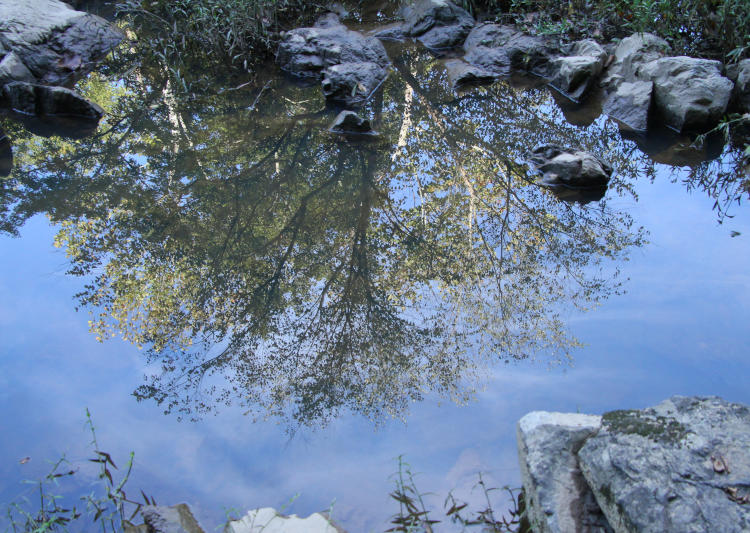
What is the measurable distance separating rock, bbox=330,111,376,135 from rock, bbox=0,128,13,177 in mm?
3536

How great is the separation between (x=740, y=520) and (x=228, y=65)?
866 centimetres

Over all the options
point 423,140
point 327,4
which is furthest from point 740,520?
point 327,4

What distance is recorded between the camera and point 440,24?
353 inches

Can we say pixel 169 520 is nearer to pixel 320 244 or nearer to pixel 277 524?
pixel 277 524

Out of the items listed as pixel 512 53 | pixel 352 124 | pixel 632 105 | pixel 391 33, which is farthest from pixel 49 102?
pixel 632 105

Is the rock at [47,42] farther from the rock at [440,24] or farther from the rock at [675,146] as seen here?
the rock at [675,146]

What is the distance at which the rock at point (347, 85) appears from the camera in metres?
7.11

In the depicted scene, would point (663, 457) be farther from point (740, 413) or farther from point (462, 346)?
point (462, 346)

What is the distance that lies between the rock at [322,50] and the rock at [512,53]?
145 cm

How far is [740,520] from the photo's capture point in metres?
1.65

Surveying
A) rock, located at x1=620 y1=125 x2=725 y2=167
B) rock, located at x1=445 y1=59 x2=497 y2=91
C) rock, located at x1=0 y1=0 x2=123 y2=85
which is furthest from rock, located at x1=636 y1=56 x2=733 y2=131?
rock, located at x1=0 y1=0 x2=123 y2=85

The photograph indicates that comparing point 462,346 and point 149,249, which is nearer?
point 462,346

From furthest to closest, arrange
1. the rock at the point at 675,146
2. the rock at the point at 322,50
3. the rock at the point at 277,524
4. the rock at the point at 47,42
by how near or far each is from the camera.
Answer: the rock at the point at 322,50 → the rock at the point at 47,42 → the rock at the point at 675,146 → the rock at the point at 277,524

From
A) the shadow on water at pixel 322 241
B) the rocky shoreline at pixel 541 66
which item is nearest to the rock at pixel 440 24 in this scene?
the rocky shoreline at pixel 541 66
